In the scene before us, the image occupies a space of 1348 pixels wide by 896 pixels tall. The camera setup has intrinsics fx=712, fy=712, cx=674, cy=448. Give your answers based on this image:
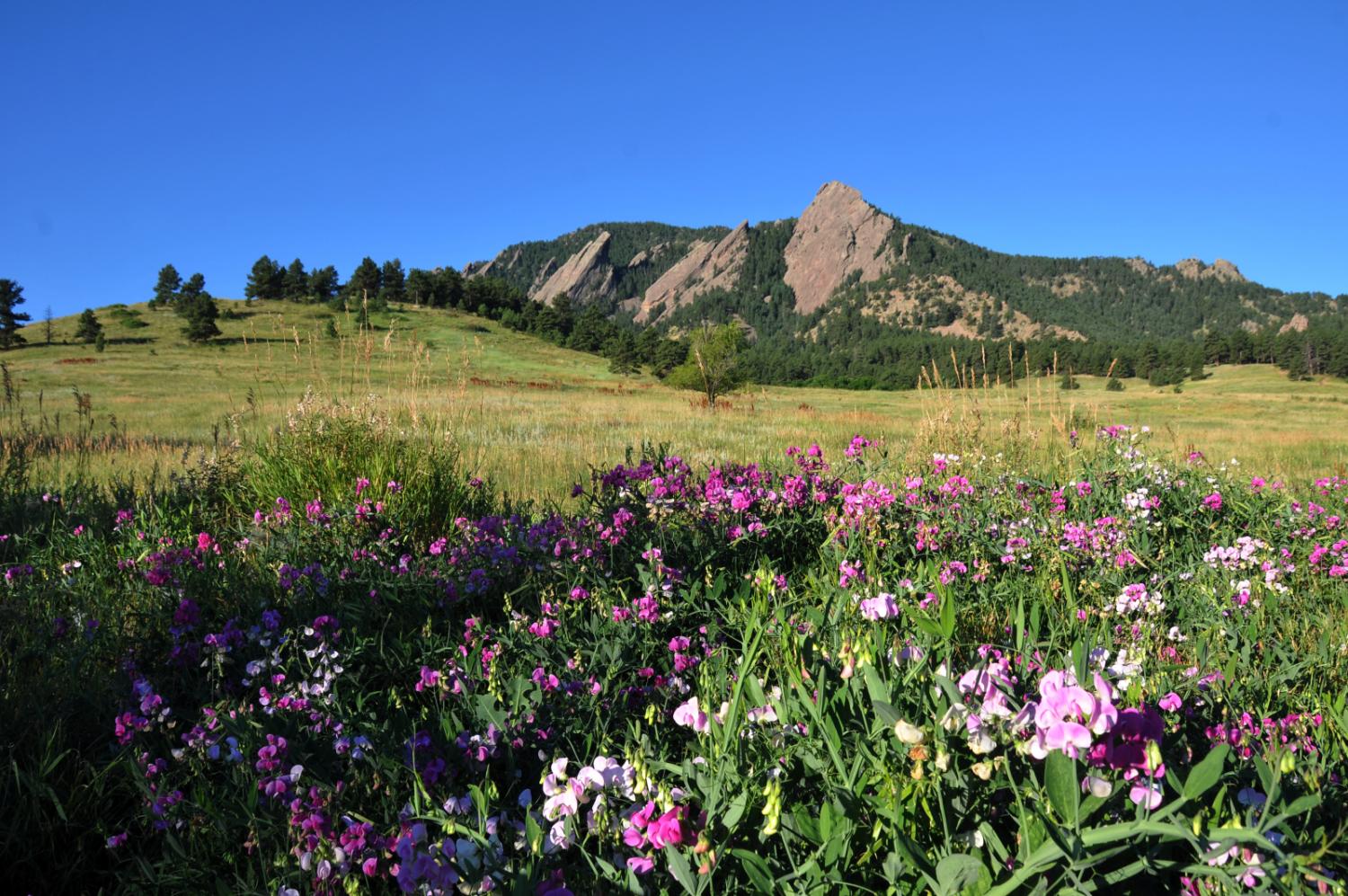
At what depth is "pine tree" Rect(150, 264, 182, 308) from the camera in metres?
67.7

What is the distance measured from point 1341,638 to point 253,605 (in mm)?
4274

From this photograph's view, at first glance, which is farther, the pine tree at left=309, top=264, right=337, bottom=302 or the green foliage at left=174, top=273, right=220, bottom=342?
the pine tree at left=309, top=264, right=337, bottom=302

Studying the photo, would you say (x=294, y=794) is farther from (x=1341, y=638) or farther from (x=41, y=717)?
(x=1341, y=638)

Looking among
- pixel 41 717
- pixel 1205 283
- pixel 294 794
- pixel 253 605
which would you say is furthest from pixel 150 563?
pixel 1205 283

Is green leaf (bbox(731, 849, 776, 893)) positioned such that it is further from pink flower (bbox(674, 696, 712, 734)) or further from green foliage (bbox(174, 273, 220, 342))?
green foliage (bbox(174, 273, 220, 342))

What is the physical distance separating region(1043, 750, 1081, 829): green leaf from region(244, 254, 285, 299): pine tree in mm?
84110

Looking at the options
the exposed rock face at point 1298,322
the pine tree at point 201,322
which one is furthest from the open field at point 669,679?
the exposed rock face at point 1298,322

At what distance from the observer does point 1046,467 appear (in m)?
6.00

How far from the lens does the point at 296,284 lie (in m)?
73.9

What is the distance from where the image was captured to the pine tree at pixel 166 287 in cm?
6769

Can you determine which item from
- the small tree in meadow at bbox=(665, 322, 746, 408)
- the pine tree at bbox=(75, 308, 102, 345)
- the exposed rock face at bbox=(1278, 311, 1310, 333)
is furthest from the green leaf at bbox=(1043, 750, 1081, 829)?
the exposed rock face at bbox=(1278, 311, 1310, 333)

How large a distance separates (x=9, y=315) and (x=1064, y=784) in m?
74.2

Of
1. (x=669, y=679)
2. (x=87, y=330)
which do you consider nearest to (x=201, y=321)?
(x=87, y=330)

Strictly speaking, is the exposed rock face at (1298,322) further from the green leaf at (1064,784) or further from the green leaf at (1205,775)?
the green leaf at (1064,784)
